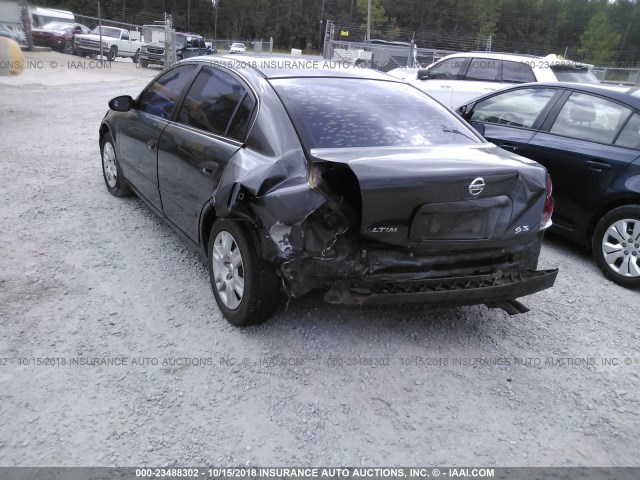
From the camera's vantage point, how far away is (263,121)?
3.21 meters

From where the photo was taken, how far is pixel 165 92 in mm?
4484

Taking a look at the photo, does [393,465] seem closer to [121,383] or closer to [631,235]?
[121,383]

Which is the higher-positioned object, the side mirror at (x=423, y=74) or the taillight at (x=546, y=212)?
the side mirror at (x=423, y=74)

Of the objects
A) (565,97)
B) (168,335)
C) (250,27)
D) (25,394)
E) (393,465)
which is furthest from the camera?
(250,27)

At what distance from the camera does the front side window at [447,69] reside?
10281 mm

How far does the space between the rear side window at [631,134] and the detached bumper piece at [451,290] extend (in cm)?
201

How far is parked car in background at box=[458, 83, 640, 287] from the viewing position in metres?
4.31

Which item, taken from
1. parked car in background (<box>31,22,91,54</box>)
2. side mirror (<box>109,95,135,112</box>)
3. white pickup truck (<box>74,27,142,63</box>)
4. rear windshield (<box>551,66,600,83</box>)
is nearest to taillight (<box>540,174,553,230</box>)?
side mirror (<box>109,95,135,112</box>)

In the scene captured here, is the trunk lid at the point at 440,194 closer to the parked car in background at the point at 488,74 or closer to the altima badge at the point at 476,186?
the altima badge at the point at 476,186

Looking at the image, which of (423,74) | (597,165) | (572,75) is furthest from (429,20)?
(597,165)

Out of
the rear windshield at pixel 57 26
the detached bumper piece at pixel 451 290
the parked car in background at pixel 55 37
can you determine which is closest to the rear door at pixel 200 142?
the detached bumper piece at pixel 451 290

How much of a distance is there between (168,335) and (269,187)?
115cm

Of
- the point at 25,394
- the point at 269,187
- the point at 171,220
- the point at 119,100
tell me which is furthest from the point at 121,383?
the point at 119,100

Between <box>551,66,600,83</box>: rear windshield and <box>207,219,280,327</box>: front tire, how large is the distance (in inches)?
306
